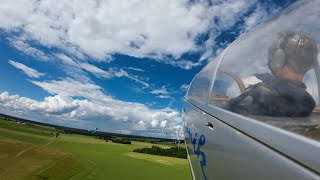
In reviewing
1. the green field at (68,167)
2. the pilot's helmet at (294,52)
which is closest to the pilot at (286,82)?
the pilot's helmet at (294,52)

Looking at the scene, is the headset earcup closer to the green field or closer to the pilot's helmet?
the pilot's helmet

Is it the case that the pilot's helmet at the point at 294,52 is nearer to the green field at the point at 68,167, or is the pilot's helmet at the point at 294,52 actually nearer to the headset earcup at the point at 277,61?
the headset earcup at the point at 277,61

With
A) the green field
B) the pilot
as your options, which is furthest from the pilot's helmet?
the green field

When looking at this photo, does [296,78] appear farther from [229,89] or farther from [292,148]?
[229,89]

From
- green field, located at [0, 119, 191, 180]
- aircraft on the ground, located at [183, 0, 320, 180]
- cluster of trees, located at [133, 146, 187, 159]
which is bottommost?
green field, located at [0, 119, 191, 180]

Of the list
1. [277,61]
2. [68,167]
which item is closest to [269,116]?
[277,61]

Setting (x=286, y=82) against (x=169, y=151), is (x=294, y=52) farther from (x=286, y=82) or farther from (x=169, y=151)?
(x=169, y=151)

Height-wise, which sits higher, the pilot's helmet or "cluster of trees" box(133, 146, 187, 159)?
the pilot's helmet
